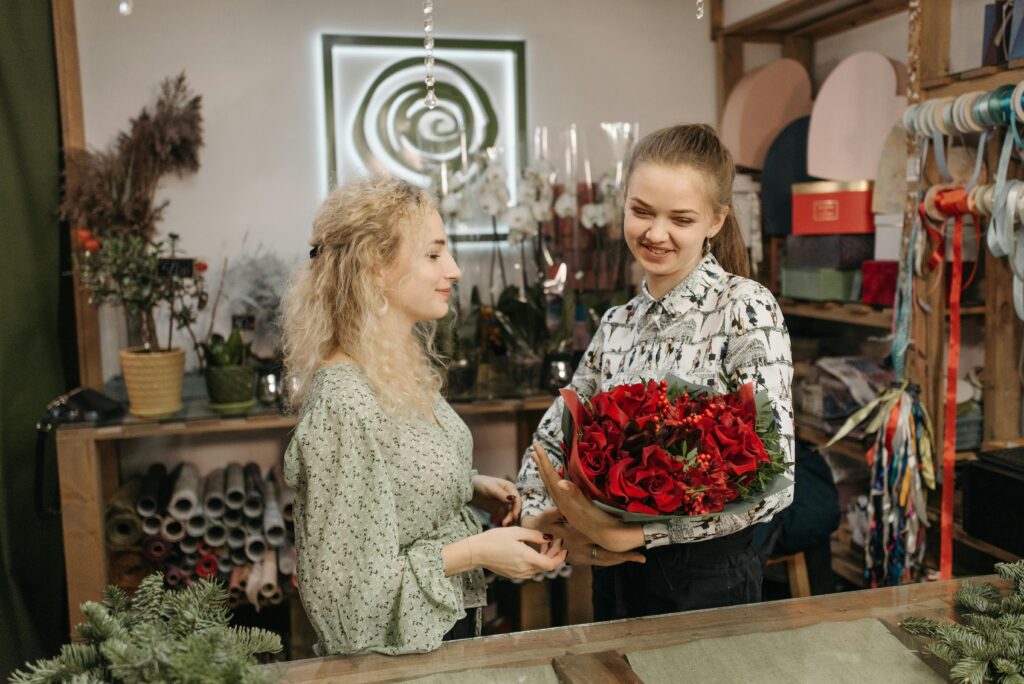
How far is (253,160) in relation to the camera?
3.23m

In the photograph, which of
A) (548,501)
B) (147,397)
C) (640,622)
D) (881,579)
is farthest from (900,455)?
(147,397)

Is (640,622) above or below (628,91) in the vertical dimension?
below

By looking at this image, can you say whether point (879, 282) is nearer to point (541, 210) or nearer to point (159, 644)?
point (541, 210)

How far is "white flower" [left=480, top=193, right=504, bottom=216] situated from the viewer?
3105mm

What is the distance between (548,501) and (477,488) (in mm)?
190

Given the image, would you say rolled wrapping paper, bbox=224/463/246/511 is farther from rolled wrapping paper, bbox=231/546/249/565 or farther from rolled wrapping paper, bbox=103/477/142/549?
rolled wrapping paper, bbox=103/477/142/549

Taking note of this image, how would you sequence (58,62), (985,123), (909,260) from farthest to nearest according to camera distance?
(58,62), (909,260), (985,123)

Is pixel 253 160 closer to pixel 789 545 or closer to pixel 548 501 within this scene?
pixel 548 501

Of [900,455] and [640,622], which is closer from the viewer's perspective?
[640,622]

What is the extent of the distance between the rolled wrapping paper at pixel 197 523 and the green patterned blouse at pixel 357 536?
1571 millimetres

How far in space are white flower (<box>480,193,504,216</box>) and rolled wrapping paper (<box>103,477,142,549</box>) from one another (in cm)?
154

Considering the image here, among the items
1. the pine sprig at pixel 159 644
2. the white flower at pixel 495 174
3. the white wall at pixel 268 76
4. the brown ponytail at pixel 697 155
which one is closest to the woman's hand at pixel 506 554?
the pine sprig at pixel 159 644

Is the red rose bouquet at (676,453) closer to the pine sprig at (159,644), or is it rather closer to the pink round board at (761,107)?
the pine sprig at (159,644)

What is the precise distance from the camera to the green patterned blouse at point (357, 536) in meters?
1.38
